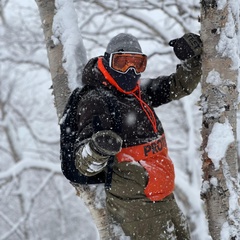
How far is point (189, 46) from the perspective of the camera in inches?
90.7

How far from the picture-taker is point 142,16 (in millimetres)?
7043

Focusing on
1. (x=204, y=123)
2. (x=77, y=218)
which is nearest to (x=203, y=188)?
(x=204, y=123)

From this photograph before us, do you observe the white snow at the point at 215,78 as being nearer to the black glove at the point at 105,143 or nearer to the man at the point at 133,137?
the man at the point at 133,137

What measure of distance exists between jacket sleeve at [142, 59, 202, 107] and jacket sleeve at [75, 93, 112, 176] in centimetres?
55

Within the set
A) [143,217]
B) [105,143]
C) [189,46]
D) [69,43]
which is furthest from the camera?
[69,43]

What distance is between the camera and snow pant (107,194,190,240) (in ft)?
7.90

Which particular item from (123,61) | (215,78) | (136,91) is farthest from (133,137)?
(215,78)

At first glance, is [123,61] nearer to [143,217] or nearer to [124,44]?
[124,44]

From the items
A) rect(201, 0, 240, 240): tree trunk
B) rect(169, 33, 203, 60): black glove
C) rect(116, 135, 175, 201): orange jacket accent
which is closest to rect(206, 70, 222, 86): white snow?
rect(201, 0, 240, 240): tree trunk

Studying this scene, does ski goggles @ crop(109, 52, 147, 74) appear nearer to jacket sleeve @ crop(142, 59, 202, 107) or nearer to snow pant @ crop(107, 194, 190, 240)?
jacket sleeve @ crop(142, 59, 202, 107)

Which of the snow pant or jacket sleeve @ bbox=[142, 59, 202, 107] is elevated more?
jacket sleeve @ bbox=[142, 59, 202, 107]

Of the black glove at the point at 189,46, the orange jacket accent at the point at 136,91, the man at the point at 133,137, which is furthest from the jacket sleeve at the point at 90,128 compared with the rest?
the black glove at the point at 189,46

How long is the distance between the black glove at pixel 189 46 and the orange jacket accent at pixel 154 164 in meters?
0.49

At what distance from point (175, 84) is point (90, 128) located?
2.44 ft
